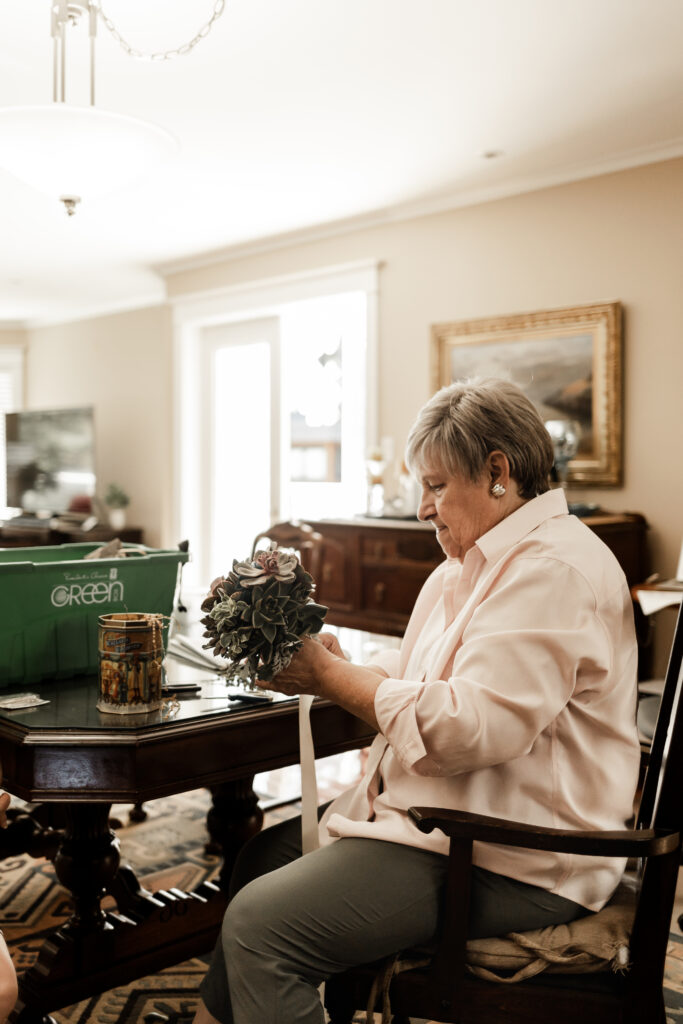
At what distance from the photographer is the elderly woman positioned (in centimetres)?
124

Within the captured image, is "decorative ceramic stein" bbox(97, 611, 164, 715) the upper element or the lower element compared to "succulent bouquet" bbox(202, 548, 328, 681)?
lower

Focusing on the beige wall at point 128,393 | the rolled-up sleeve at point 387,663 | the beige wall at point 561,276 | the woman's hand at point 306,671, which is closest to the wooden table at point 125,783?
the rolled-up sleeve at point 387,663

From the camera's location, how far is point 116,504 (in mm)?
7680

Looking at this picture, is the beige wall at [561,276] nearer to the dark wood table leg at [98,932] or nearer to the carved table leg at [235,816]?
the carved table leg at [235,816]

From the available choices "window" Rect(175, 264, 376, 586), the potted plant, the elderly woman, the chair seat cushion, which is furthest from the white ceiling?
the chair seat cushion

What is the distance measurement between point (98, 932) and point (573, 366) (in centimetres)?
344

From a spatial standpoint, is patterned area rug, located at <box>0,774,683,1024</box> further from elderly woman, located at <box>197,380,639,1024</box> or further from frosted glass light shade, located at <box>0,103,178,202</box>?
frosted glass light shade, located at <box>0,103,178,202</box>

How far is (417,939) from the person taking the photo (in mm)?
1279

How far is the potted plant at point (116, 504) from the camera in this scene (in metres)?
7.68

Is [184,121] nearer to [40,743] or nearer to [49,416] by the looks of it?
[40,743]

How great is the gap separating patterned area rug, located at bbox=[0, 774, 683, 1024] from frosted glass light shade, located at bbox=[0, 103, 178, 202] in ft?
6.91

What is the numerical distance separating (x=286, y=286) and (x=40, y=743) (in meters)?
4.93

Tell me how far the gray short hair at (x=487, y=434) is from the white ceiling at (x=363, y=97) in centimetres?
211

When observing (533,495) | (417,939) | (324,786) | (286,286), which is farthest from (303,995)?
(286,286)
